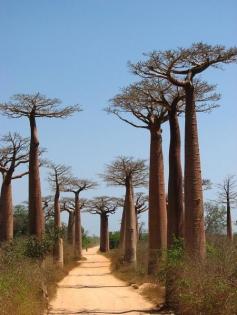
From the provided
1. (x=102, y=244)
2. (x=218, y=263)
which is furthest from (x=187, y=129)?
(x=102, y=244)

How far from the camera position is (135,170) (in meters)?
24.0

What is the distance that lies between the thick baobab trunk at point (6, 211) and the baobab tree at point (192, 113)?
8887 millimetres

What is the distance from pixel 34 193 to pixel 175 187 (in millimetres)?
4196

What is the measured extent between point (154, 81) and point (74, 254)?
21302 mm

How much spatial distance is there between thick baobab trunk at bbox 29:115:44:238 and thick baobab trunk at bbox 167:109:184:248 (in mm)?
3821

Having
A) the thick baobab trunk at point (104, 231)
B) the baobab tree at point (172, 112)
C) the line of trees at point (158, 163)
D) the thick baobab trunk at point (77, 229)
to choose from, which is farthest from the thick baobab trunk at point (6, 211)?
the thick baobab trunk at point (104, 231)

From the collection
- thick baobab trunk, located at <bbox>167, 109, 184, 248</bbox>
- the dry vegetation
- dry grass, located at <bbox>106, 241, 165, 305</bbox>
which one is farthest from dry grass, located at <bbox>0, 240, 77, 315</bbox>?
thick baobab trunk, located at <bbox>167, 109, 184, 248</bbox>

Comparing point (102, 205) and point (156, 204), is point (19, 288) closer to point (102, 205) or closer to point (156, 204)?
point (156, 204)

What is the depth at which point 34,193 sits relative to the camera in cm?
1540

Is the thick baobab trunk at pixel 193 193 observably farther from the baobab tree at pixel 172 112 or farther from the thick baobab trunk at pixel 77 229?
the thick baobab trunk at pixel 77 229

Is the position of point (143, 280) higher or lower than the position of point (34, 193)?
lower

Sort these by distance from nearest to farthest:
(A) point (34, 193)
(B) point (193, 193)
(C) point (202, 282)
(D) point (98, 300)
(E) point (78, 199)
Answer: (C) point (202, 282)
(B) point (193, 193)
(D) point (98, 300)
(A) point (34, 193)
(E) point (78, 199)

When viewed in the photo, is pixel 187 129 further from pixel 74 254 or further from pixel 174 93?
pixel 74 254

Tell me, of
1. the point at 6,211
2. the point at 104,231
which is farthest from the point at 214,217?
the point at 6,211
